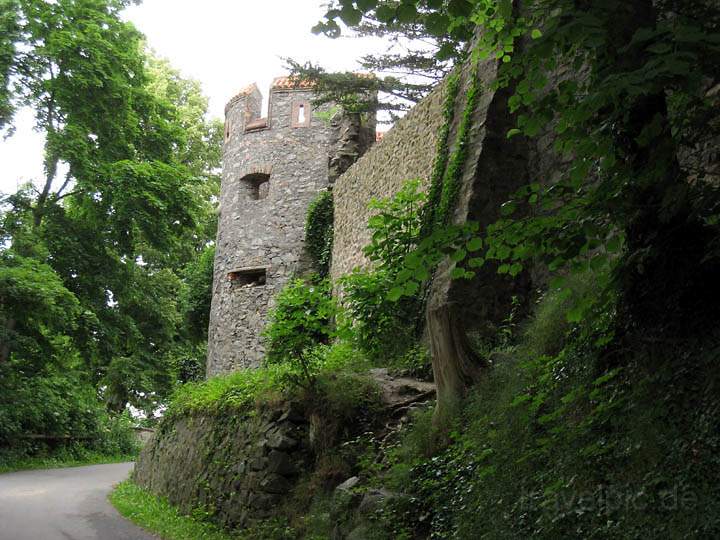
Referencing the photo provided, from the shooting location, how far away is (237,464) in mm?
8203

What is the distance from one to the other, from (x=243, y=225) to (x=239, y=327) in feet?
7.67

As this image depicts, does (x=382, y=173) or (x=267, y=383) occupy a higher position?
(x=382, y=173)

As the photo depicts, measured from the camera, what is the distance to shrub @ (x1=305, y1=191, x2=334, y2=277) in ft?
48.8

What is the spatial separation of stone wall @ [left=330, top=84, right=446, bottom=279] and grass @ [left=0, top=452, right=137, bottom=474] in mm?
7878

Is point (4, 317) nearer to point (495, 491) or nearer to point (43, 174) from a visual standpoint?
point (43, 174)

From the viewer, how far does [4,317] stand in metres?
12.5

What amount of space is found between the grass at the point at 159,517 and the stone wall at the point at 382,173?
5065mm

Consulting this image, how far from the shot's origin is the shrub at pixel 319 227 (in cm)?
1486

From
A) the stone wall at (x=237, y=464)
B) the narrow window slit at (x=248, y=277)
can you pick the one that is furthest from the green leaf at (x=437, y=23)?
the narrow window slit at (x=248, y=277)

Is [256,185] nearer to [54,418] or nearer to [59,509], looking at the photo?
[54,418]

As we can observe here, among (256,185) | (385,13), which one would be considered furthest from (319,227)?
(385,13)

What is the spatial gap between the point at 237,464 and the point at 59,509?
3.03 metres

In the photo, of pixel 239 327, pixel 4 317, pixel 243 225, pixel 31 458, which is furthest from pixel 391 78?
pixel 31 458

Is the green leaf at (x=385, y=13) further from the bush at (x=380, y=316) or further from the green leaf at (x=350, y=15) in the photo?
the bush at (x=380, y=316)
